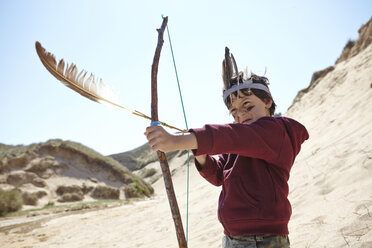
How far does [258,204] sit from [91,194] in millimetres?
13473

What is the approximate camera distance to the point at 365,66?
809cm

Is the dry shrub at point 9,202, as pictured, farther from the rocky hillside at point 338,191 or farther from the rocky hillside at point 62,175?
the rocky hillside at point 338,191

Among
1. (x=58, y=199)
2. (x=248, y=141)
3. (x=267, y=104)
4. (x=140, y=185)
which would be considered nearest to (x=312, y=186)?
(x=267, y=104)

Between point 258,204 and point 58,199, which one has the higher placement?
point 258,204

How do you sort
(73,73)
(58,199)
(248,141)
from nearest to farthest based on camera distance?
→ (248,141) → (73,73) → (58,199)

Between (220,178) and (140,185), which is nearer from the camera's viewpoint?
(220,178)

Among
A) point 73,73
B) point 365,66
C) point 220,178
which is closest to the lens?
point 73,73

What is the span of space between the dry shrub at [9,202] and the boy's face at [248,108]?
34.9 ft

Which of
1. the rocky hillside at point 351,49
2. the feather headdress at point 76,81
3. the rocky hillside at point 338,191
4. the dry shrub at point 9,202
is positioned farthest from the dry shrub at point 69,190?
the feather headdress at point 76,81

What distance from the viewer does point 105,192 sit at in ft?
44.7

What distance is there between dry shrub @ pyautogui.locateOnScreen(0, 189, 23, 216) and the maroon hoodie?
10.6 m

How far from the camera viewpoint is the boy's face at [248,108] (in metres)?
1.50

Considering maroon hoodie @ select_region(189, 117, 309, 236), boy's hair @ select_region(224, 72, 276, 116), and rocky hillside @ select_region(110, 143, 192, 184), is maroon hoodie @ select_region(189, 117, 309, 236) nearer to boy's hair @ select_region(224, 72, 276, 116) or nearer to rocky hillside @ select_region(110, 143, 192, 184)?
boy's hair @ select_region(224, 72, 276, 116)

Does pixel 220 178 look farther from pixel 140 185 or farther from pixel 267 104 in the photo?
pixel 140 185
